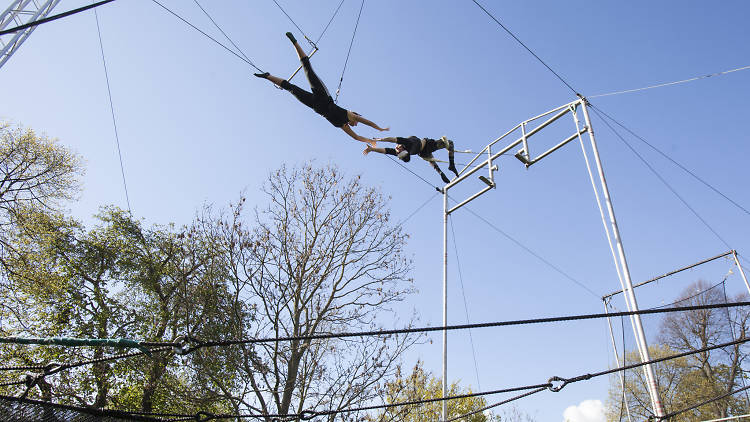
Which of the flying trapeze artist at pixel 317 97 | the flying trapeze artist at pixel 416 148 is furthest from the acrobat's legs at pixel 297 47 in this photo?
the flying trapeze artist at pixel 416 148

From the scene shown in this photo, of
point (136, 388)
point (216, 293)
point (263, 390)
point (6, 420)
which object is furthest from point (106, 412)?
point (136, 388)

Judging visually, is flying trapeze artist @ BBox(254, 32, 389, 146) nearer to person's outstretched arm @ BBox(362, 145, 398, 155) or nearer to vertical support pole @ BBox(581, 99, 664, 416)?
person's outstretched arm @ BBox(362, 145, 398, 155)

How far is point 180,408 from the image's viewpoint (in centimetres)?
847

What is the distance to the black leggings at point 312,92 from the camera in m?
5.43

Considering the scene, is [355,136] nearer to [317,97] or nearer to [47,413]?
[317,97]

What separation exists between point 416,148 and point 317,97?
215 cm

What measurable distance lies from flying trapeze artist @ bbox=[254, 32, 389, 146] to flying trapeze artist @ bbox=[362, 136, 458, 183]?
0.85 meters

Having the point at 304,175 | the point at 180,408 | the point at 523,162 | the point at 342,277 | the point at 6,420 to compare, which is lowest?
the point at 6,420

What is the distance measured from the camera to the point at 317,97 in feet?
18.7

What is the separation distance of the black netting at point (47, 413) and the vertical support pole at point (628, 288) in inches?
186

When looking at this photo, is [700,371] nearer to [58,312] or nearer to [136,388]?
[136,388]

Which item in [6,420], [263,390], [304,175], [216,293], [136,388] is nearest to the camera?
[6,420]

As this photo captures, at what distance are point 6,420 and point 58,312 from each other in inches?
416

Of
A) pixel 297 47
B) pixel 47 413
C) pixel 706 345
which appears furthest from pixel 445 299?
pixel 706 345
